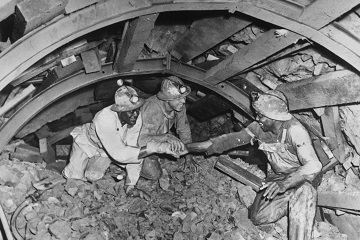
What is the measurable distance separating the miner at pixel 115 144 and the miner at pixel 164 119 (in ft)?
0.59

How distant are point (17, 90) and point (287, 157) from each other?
3.83m

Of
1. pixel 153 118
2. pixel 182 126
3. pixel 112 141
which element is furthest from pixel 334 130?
pixel 112 141

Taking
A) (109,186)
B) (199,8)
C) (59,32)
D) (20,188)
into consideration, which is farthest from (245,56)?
(20,188)

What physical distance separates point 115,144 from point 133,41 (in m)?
1.86

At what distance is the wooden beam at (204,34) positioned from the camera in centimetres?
509

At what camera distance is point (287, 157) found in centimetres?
586

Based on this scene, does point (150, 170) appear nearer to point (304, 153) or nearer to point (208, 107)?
point (208, 107)

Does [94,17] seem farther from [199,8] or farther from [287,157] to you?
[287,157]

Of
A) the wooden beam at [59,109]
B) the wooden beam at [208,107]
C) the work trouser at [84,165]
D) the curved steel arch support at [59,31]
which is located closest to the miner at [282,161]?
the wooden beam at [208,107]

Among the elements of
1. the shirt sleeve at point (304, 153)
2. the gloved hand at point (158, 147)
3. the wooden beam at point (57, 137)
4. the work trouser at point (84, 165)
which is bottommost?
the shirt sleeve at point (304, 153)

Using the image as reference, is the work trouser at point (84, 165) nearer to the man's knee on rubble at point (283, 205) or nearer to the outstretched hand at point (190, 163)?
the outstretched hand at point (190, 163)

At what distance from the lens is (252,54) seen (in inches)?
201

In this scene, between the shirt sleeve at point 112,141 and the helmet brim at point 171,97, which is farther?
the helmet brim at point 171,97

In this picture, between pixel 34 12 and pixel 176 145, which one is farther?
pixel 176 145
